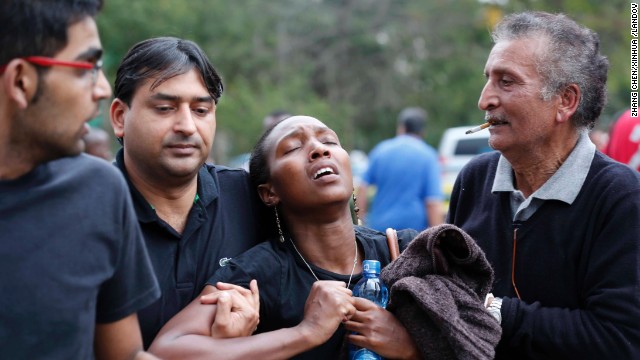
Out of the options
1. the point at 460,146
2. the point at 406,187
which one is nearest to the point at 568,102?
the point at 406,187

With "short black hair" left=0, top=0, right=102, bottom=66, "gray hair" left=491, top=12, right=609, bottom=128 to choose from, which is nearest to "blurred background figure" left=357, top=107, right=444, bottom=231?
"gray hair" left=491, top=12, right=609, bottom=128

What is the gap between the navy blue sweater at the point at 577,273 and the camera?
3.06 m

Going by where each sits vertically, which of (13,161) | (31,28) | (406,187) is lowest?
(406,187)

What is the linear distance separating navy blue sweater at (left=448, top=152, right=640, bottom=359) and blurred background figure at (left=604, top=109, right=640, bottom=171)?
8.67ft

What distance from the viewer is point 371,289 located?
3.14 meters

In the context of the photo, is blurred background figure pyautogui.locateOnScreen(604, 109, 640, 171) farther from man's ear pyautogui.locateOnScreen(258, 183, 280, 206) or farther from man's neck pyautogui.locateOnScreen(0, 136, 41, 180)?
A: man's neck pyautogui.locateOnScreen(0, 136, 41, 180)

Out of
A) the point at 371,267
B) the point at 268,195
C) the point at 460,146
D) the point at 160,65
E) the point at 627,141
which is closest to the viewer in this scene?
the point at 371,267

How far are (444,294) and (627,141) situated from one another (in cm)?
344

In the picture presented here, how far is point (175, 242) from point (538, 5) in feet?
69.5

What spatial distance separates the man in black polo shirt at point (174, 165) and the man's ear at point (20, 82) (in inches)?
37.0

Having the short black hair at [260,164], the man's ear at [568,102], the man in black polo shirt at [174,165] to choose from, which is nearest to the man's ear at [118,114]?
the man in black polo shirt at [174,165]

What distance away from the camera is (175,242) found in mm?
3146

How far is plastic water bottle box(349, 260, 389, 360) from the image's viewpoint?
10.0 ft

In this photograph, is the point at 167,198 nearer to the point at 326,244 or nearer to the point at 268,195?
the point at 268,195
